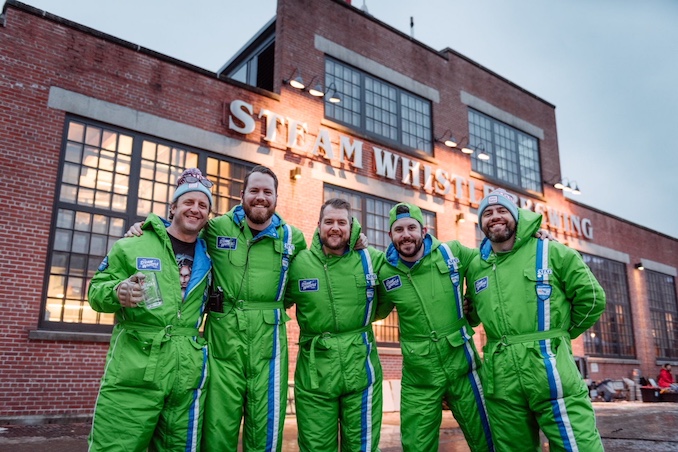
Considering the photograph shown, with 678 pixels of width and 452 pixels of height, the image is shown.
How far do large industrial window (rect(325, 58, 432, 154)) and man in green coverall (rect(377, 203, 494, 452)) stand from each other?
931cm

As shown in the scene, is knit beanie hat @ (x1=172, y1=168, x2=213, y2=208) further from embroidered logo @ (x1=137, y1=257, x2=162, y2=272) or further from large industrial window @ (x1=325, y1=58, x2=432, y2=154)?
large industrial window @ (x1=325, y1=58, x2=432, y2=154)

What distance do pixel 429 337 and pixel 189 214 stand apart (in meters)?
2.05

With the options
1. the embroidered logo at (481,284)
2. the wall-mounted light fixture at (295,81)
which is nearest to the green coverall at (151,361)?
the embroidered logo at (481,284)

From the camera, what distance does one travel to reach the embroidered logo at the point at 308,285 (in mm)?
4398

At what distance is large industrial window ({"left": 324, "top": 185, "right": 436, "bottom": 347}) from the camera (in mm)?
13273

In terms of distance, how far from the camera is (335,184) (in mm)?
12969

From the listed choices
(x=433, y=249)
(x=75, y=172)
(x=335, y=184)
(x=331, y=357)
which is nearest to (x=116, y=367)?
(x=331, y=357)

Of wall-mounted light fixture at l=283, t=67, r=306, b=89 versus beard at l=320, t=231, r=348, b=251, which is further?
wall-mounted light fixture at l=283, t=67, r=306, b=89

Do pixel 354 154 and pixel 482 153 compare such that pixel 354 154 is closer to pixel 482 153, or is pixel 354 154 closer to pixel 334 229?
pixel 482 153

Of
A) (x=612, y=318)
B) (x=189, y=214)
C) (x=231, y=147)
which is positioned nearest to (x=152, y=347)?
(x=189, y=214)

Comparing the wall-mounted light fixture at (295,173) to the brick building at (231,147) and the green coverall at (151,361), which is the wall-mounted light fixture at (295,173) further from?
the green coverall at (151,361)

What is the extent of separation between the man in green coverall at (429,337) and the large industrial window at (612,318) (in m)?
16.5

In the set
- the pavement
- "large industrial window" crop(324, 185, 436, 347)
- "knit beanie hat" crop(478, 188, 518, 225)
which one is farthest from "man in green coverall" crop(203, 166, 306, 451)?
"large industrial window" crop(324, 185, 436, 347)

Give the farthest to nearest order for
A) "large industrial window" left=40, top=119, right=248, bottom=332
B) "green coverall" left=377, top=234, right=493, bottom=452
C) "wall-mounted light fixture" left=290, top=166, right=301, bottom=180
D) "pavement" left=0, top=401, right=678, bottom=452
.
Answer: "wall-mounted light fixture" left=290, top=166, right=301, bottom=180 < "large industrial window" left=40, top=119, right=248, bottom=332 < "pavement" left=0, top=401, right=678, bottom=452 < "green coverall" left=377, top=234, right=493, bottom=452
